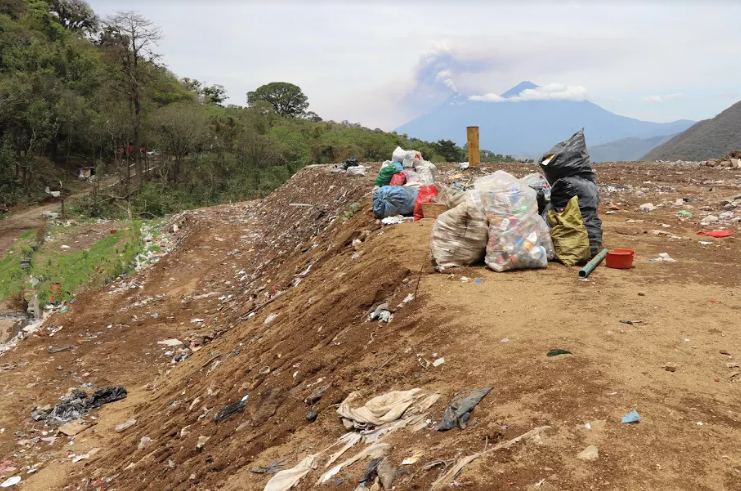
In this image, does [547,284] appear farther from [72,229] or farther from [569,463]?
[72,229]

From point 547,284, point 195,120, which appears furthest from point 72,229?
point 547,284

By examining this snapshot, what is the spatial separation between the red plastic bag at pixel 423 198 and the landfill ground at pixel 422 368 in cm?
42

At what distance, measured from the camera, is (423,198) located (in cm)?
637

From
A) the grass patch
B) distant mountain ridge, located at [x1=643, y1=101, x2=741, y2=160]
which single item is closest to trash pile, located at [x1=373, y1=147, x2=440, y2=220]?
the grass patch

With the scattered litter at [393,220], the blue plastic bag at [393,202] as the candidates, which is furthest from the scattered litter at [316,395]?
the blue plastic bag at [393,202]

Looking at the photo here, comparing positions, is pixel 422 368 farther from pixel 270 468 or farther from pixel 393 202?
pixel 393 202

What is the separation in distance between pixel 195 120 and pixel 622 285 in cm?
1933

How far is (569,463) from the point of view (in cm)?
182

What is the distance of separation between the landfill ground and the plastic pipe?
0.28ft

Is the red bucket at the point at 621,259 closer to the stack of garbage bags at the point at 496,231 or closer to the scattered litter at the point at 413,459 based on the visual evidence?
the stack of garbage bags at the point at 496,231

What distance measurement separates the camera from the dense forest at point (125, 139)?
57.9ft

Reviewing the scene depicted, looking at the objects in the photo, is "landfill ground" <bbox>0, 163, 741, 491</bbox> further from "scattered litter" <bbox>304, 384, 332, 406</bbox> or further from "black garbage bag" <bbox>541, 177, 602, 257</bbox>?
"black garbage bag" <bbox>541, 177, 602, 257</bbox>

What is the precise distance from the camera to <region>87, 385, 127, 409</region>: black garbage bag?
518 cm

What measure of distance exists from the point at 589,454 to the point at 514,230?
2477 mm
